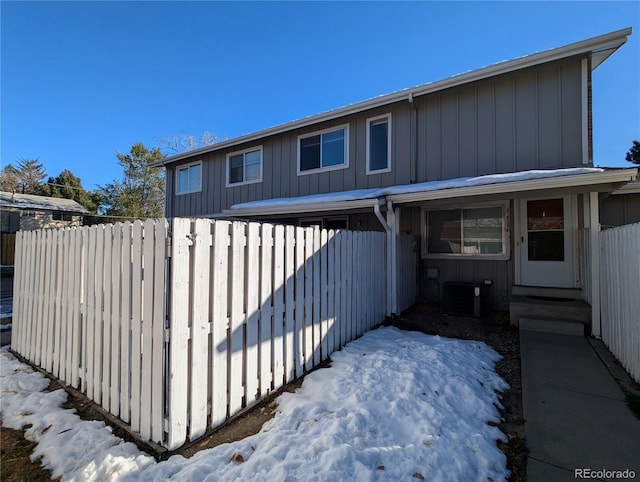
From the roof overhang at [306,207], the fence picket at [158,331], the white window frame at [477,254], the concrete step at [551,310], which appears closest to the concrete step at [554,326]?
the concrete step at [551,310]

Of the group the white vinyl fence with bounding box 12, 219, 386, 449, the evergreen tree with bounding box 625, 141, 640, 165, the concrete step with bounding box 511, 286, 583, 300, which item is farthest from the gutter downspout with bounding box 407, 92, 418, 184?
the evergreen tree with bounding box 625, 141, 640, 165

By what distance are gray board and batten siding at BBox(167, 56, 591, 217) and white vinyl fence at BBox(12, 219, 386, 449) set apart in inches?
161

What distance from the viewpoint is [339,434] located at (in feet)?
7.15

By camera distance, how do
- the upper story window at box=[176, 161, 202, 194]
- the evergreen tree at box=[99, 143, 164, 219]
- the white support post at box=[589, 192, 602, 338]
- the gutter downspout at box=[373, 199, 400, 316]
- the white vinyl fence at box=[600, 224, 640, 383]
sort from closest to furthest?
the white vinyl fence at box=[600, 224, 640, 383] → the white support post at box=[589, 192, 602, 338] → the gutter downspout at box=[373, 199, 400, 316] → the upper story window at box=[176, 161, 202, 194] → the evergreen tree at box=[99, 143, 164, 219]

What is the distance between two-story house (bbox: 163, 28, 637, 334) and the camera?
5.32 metres

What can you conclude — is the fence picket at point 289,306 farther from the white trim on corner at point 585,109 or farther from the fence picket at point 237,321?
the white trim on corner at point 585,109

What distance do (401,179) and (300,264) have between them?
470cm

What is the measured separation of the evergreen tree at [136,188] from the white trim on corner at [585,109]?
24.2 meters

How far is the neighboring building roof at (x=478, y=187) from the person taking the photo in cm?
430

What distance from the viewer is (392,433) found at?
7.43ft

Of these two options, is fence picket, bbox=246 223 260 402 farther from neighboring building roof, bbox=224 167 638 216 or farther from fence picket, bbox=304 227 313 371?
neighboring building roof, bbox=224 167 638 216

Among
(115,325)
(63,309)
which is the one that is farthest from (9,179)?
(115,325)

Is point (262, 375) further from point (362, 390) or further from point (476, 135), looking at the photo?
point (476, 135)

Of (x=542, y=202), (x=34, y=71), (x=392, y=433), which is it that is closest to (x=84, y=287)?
(x=392, y=433)
